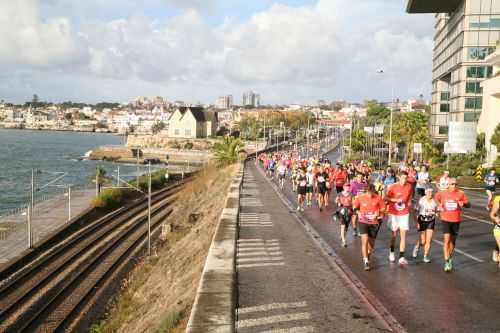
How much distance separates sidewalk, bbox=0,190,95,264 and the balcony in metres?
44.4

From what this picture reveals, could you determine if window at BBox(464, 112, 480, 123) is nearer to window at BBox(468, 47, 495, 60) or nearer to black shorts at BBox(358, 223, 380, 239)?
window at BBox(468, 47, 495, 60)

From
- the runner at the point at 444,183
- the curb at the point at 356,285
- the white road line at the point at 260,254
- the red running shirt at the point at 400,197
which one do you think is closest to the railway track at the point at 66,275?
the white road line at the point at 260,254

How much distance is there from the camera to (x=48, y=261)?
26094 millimetres

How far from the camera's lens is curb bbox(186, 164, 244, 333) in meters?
6.65

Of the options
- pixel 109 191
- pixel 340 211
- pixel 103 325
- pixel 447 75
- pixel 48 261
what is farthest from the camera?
pixel 447 75

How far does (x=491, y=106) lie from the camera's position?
4366 cm

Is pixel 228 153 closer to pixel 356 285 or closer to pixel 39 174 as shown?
pixel 39 174

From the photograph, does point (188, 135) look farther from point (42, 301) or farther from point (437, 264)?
point (437, 264)

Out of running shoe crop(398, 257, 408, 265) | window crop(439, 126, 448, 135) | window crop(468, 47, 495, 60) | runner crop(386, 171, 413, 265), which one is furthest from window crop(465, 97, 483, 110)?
running shoe crop(398, 257, 408, 265)

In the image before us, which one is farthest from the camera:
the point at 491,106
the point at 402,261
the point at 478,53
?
the point at 478,53

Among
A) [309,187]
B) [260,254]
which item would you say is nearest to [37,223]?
[309,187]

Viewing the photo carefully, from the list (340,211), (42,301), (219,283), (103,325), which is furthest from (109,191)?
(219,283)

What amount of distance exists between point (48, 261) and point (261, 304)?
69.7 ft

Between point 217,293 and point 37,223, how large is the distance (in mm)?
33638
